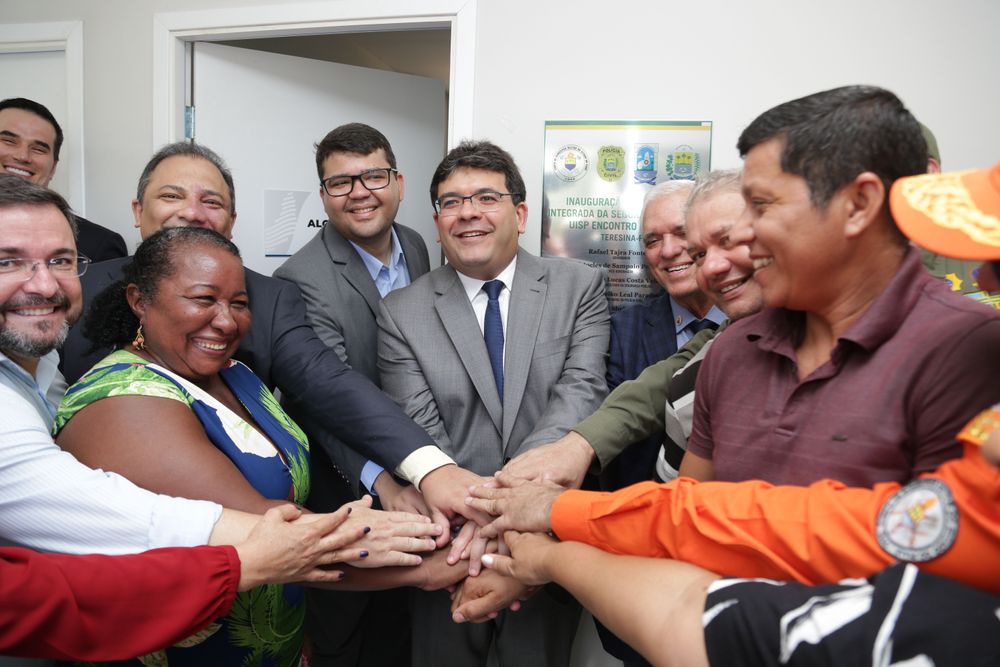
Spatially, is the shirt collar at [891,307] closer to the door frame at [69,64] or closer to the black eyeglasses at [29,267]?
the black eyeglasses at [29,267]

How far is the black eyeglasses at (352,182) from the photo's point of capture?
2.65m

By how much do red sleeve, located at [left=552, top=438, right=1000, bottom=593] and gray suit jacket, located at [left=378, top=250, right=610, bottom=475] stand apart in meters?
0.78

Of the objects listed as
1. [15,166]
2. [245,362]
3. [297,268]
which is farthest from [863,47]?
[15,166]

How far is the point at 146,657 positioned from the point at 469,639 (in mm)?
850

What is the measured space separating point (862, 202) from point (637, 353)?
1207mm

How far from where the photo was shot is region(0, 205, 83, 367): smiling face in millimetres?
1462

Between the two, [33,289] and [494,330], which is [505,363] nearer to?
[494,330]

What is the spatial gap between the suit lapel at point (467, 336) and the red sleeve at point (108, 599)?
0.96 metres

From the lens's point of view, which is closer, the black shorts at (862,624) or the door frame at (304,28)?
the black shorts at (862,624)

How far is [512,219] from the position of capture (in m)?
2.35

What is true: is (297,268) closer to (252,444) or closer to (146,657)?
(252,444)

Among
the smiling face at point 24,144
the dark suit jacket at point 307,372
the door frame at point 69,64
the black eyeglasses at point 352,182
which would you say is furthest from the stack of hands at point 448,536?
the door frame at point 69,64

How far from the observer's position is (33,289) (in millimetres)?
1497

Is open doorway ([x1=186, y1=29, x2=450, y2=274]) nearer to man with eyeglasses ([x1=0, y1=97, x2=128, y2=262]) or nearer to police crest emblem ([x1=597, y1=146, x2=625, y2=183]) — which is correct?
man with eyeglasses ([x1=0, y1=97, x2=128, y2=262])
